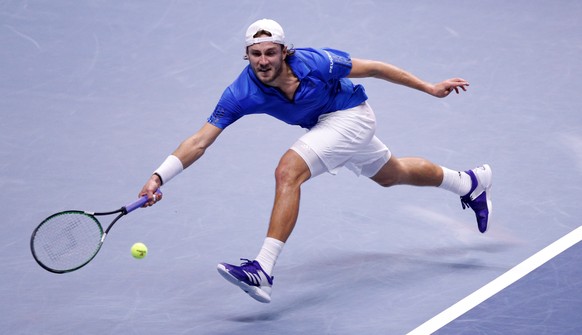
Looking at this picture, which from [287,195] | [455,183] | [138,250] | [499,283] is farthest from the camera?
[455,183]

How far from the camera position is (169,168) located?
640cm

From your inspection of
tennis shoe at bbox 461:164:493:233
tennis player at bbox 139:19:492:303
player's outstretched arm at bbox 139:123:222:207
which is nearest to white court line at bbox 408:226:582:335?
tennis shoe at bbox 461:164:493:233

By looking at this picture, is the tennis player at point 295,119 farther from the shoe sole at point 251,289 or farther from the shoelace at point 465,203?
the shoelace at point 465,203

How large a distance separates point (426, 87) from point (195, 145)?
149cm

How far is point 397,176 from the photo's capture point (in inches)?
287

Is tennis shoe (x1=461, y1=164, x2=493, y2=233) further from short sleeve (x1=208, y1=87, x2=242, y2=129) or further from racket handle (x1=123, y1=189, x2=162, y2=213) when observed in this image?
racket handle (x1=123, y1=189, x2=162, y2=213)

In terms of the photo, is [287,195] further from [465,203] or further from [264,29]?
[465,203]

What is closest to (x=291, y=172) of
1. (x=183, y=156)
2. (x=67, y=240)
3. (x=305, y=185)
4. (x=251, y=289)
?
(x=183, y=156)

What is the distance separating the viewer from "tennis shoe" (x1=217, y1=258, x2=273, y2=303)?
20.0 feet

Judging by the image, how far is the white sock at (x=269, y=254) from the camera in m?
6.28

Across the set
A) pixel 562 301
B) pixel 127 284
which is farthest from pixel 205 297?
pixel 562 301

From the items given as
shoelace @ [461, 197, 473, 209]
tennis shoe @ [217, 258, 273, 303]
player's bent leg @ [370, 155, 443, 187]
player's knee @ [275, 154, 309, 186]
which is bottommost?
tennis shoe @ [217, 258, 273, 303]

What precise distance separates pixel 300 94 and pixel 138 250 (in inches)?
52.0

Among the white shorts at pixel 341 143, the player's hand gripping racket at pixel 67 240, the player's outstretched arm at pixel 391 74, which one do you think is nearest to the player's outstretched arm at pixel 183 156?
the player's hand gripping racket at pixel 67 240
